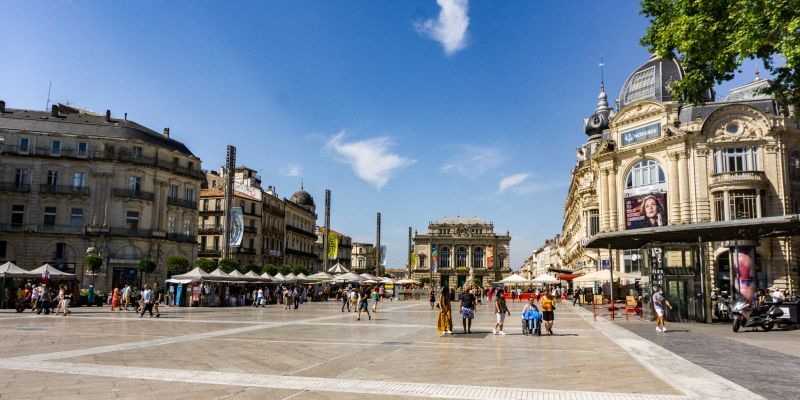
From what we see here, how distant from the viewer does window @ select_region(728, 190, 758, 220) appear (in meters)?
37.9

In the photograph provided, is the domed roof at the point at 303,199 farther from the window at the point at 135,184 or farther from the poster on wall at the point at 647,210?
the poster on wall at the point at 647,210

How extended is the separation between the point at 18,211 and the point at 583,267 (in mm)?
50979

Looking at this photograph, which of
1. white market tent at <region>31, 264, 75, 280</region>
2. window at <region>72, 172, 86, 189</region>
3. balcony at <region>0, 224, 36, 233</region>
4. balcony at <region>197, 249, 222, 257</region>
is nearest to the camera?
white market tent at <region>31, 264, 75, 280</region>

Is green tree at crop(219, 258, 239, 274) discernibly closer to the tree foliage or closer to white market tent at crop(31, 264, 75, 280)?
the tree foliage

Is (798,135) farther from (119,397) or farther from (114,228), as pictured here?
(114,228)

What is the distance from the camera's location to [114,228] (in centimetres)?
4766

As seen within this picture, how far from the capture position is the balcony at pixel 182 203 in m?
52.3

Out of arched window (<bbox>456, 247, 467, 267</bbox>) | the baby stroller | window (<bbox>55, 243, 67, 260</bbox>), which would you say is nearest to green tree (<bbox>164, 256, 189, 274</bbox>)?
window (<bbox>55, 243, 67, 260</bbox>)

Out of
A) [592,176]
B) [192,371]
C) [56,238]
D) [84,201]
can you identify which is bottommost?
[192,371]

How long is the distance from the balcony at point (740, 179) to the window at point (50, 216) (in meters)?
51.8

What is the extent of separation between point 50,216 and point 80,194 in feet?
9.72

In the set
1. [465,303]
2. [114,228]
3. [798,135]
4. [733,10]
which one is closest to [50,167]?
[114,228]

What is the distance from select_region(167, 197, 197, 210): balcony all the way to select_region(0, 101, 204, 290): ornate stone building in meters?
0.87

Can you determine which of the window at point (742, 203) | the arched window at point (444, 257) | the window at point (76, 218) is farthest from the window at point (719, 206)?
the arched window at point (444, 257)
